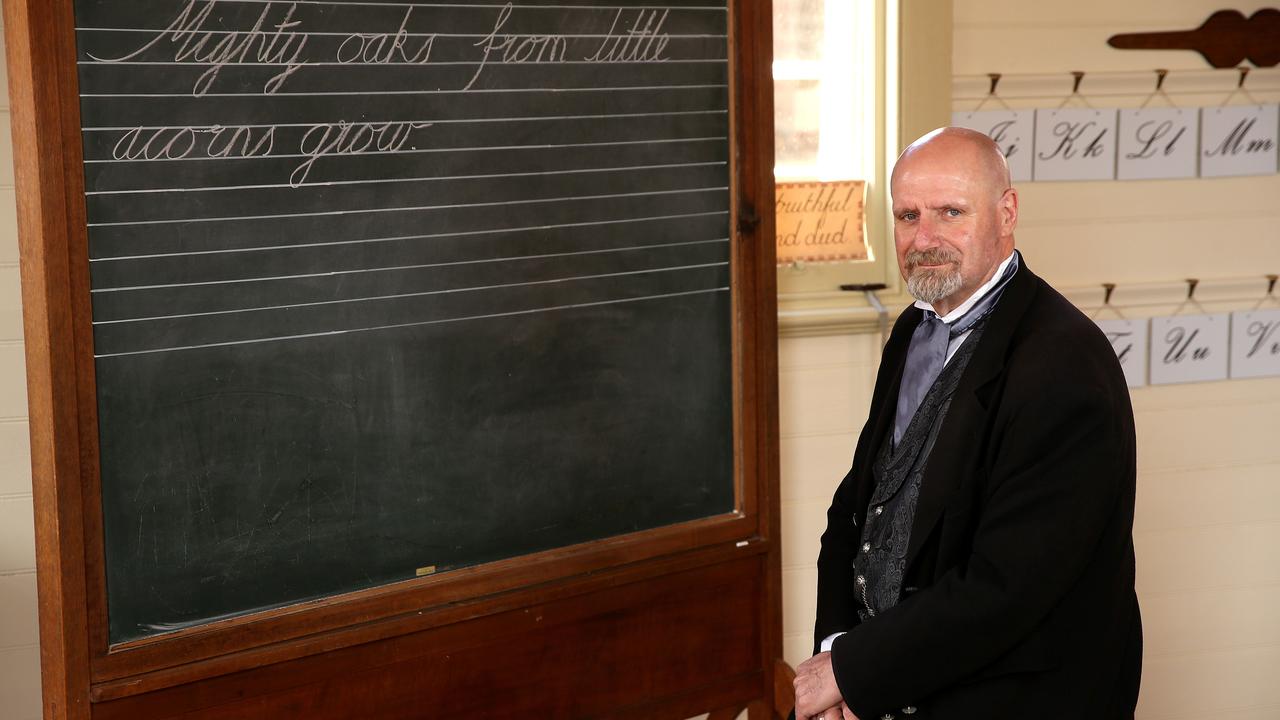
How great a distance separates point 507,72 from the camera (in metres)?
1.93

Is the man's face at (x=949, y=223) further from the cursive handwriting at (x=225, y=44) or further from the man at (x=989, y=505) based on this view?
the cursive handwriting at (x=225, y=44)

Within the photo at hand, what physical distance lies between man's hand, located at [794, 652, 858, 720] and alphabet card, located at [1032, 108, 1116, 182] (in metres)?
1.59

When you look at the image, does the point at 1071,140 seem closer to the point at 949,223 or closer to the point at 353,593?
the point at 949,223

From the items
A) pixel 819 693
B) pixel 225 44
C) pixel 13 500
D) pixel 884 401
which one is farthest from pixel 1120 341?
pixel 13 500

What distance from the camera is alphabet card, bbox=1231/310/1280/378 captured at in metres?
3.00

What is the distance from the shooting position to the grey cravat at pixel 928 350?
1.71m

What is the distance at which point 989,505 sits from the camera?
1.57m

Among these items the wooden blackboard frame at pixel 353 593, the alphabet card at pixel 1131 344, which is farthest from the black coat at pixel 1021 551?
the alphabet card at pixel 1131 344

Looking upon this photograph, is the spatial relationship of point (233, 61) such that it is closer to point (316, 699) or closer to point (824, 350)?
point (316, 699)

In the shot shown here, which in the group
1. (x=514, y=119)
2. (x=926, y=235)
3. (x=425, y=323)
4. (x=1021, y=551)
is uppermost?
(x=514, y=119)

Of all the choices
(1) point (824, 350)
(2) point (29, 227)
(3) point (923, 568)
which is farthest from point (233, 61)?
(1) point (824, 350)

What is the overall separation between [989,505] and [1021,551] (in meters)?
0.08

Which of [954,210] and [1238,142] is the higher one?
[1238,142]

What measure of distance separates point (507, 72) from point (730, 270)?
0.56 meters
